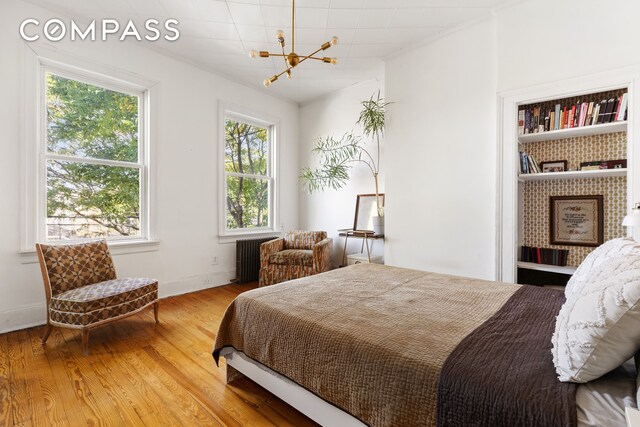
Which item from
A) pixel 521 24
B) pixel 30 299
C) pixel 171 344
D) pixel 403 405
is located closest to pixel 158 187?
pixel 30 299

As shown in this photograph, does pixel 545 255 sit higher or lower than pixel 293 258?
higher

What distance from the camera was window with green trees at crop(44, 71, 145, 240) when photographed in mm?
2977

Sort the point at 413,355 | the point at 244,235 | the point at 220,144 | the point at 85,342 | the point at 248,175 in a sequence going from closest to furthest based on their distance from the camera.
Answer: the point at 413,355 → the point at 85,342 → the point at 220,144 → the point at 244,235 → the point at 248,175

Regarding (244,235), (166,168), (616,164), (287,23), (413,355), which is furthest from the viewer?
(244,235)

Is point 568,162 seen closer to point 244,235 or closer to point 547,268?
point 547,268

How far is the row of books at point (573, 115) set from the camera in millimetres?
2393

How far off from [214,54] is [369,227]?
299 cm

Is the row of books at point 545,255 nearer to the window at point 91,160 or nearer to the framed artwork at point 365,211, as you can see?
the framed artwork at point 365,211

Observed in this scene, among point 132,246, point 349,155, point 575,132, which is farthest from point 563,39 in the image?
point 132,246

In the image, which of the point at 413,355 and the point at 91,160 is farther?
the point at 91,160

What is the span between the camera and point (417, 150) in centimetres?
351

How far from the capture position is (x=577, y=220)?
272cm

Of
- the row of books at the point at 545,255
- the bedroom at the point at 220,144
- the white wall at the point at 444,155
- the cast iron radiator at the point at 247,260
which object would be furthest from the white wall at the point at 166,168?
the row of books at the point at 545,255

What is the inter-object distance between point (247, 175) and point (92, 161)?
198cm
